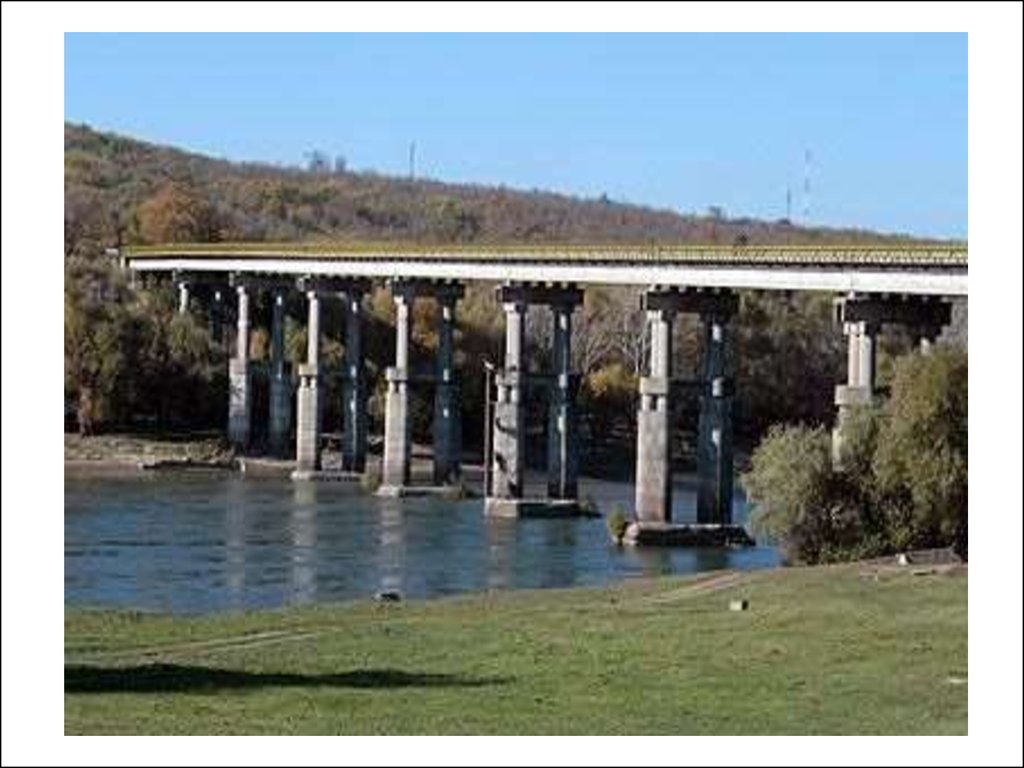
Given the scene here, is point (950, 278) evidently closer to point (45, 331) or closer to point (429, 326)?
point (45, 331)

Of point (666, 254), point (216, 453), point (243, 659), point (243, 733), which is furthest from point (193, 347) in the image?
point (243, 733)

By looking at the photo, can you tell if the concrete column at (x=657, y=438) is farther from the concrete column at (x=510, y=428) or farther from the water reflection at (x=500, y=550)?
the concrete column at (x=510, y=428)

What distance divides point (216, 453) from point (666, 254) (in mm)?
38232

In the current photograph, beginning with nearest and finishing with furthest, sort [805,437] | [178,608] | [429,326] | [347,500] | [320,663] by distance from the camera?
[320,663] → [178,608] → [805,437] → [347,500] → [429,326]

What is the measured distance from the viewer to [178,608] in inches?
1912

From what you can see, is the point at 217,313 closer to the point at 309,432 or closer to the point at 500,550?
the point at 309,432

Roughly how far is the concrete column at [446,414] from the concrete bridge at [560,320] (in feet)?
0.26

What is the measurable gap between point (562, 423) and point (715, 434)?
10.3 metres

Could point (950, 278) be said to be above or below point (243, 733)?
above

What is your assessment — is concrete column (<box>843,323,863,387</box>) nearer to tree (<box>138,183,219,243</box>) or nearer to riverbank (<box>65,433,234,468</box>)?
riverbank (<box>65,433,234,468</box>)

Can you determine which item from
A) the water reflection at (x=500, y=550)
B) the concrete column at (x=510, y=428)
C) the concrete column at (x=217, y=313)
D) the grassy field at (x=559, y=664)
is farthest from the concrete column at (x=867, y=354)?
the concrete column at (x=217, y=313)

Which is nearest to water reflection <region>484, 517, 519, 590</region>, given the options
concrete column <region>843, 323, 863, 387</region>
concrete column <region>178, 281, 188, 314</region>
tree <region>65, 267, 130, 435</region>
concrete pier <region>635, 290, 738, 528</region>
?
concrete pier <region>635, 290, 738, 528</region>

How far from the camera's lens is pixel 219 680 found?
3148cm

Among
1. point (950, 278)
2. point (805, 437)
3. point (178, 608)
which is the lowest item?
point (178, 608)
